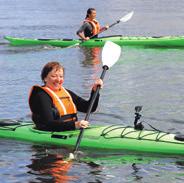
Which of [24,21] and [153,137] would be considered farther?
[24,21]

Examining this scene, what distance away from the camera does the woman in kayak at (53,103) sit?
6.63 metres

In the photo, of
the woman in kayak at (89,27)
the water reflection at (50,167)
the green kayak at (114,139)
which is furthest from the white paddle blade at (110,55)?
the woman in kayak at (89,27)

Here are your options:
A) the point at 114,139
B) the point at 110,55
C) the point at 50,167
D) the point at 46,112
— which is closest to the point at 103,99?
the point at 110,55

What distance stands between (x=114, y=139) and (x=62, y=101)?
29.6 inches

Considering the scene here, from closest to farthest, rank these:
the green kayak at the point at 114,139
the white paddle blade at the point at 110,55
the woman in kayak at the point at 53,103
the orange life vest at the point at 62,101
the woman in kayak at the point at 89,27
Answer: the green kayak at the point at 114,139
the woman in kayak at the point at 53,103
the orange life vest at the point at 62,101
the white paddle blade at the point at 110,55
the woman in kayak at the point at 89,27

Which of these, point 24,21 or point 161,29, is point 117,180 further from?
point 24,21

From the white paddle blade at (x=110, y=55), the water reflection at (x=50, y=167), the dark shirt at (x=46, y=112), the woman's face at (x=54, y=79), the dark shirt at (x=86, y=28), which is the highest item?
the dark shirt at (x=86, y=28)

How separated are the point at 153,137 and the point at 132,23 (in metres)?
21.5

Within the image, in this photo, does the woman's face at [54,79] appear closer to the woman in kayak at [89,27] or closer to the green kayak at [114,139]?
the green kayak at [114,139]

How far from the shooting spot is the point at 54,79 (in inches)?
261

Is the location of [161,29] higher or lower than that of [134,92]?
higher

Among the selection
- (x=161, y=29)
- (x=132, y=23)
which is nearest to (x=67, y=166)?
(x=161, y=29)

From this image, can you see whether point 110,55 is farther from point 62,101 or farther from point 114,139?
point 114,139

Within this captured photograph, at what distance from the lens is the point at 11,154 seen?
6988 millimetres
